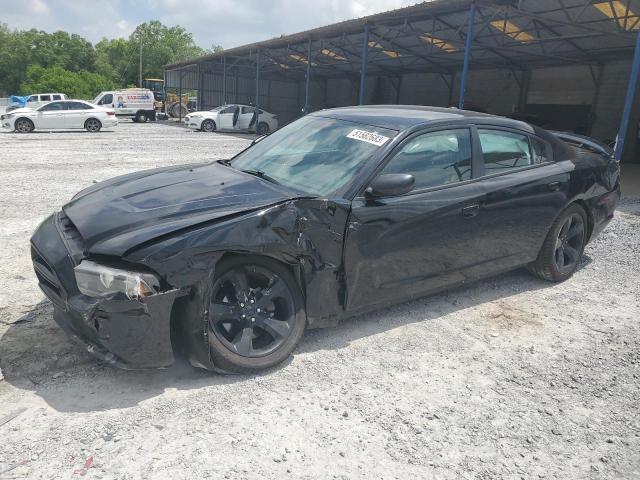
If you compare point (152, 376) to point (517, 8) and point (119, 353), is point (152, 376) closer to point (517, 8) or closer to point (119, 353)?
point (119, 353)

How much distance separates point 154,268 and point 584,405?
254 cm

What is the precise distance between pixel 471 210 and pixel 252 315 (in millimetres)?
1871

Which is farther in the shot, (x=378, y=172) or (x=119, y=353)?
(x=378, y=172)

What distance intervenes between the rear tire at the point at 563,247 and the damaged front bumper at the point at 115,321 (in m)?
3.44

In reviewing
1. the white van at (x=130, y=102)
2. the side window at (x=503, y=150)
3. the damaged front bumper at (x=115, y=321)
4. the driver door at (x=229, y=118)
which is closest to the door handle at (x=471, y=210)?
the side window at (x=503, y=150)

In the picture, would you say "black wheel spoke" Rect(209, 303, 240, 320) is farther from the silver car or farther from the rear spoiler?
the silver car

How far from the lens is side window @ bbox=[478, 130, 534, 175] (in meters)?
3.95

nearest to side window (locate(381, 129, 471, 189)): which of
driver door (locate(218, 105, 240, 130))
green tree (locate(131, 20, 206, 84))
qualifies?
driver door (locate(218, 105, 240, 130))

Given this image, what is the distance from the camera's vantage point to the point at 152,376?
9.46 feet

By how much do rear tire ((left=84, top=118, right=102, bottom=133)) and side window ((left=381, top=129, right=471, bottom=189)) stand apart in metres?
20.9

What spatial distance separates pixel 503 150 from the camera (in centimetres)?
409

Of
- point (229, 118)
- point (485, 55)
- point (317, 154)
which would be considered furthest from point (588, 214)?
point (229, 118)

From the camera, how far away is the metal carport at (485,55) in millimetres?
13365

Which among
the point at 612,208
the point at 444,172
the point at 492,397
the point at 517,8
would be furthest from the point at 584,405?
the point at 517,8
